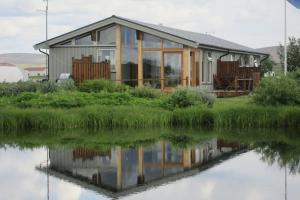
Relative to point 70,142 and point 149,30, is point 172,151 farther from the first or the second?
point 149,30

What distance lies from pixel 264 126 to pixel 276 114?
58 centimetres

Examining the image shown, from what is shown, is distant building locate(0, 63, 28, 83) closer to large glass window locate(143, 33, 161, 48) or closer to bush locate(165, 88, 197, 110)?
large glass window locate(143, 33, 161, 48)

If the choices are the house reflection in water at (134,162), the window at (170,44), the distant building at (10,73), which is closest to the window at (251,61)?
the window at (170,44)

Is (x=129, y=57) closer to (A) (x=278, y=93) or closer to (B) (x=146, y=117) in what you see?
(B) (x=146, y=117)

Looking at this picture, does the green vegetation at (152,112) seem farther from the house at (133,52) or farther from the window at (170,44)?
the window at (170,44)

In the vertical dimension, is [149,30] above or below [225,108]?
above

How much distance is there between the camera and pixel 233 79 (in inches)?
1257

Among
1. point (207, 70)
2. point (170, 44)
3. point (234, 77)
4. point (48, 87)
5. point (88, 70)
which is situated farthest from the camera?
point (207, 70)

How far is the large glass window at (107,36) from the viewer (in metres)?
29.6

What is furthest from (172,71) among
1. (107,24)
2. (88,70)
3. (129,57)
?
(88,70)

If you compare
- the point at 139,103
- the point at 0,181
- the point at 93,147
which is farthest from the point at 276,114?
the point at 0,181

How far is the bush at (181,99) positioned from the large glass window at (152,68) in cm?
675

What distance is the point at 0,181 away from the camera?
36.8 feet

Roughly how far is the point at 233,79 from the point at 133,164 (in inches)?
772
